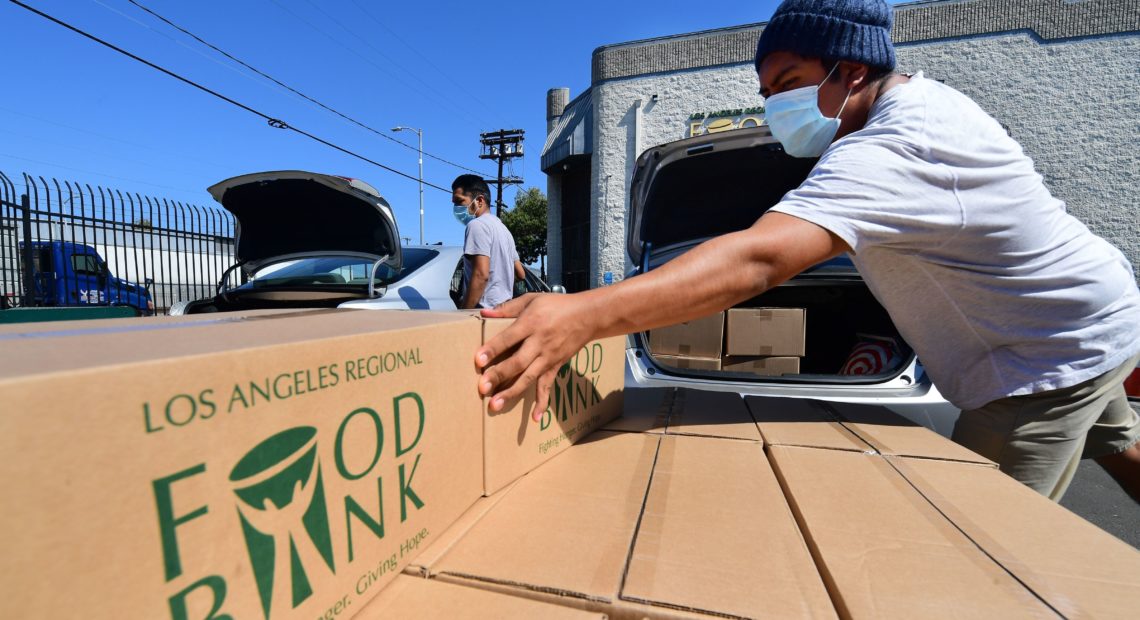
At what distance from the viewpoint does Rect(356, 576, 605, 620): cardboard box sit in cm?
68

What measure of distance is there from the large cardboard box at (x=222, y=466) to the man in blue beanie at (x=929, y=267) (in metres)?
0.26

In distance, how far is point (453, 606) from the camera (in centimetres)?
70

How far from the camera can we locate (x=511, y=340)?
1.04 meters

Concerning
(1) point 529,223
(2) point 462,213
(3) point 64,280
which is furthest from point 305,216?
(1) point 529,223

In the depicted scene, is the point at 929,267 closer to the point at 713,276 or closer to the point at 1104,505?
the point at 713,276

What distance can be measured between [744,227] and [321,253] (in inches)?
125

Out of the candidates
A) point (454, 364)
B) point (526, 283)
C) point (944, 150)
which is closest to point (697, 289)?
point (454, 364)

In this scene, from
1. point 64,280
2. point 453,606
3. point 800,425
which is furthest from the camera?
point 64,280

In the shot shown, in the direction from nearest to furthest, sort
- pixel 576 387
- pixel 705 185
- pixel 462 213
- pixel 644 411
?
pixel 576 387
pixel 644 411
pixel 705 185
pixel 462 213

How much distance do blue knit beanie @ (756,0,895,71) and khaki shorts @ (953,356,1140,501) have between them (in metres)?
1.05

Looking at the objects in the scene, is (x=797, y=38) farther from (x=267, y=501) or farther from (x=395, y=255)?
(x=395, y=255)

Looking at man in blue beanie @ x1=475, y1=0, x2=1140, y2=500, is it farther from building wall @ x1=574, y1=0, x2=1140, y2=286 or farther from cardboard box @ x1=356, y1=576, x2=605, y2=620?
building wall @ x1=574, y1=0, x2=1140, y2=286

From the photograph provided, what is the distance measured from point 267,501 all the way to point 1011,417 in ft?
6.10

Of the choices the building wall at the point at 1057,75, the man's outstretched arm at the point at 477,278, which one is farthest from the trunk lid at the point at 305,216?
the building wall at the point at 1057,75
